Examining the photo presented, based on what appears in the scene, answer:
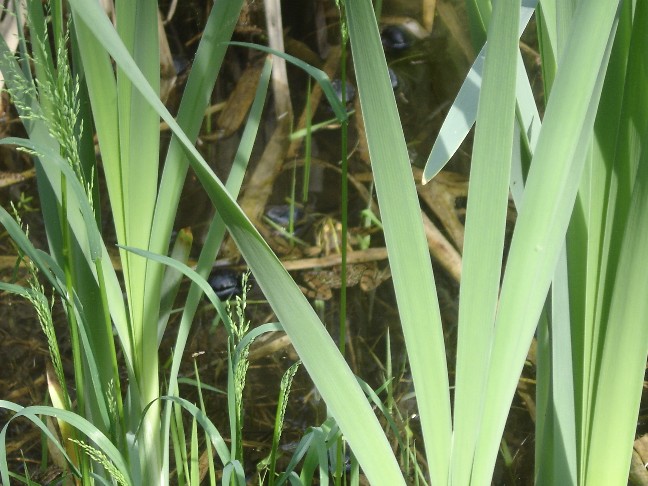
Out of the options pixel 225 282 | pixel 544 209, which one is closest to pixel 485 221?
pixel 544 209

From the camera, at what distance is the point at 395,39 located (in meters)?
1.25

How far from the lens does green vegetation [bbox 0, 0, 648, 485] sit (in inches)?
17.9

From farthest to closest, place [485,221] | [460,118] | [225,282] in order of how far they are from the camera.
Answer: [225,282]
[460,118]
[485,221]

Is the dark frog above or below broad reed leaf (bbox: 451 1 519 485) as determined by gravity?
below

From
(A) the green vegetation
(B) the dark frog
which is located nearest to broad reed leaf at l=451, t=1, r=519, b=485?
(A) the green vegetation

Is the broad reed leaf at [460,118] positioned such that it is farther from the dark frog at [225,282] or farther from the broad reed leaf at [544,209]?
the dark frog at [225,282]

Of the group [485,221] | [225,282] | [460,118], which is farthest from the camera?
[225,282]

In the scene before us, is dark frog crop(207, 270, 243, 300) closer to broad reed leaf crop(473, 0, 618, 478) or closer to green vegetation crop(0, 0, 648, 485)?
green vegetation crop(0, 0, 648, 485)

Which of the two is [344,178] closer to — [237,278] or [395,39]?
[237,278]

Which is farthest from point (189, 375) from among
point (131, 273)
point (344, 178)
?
point (344, 178)

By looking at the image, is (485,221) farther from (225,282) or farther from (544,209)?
(225,282)

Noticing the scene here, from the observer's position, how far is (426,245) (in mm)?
480

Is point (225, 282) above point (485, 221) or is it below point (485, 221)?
below

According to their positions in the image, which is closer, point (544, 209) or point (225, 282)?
point (544, 209)
